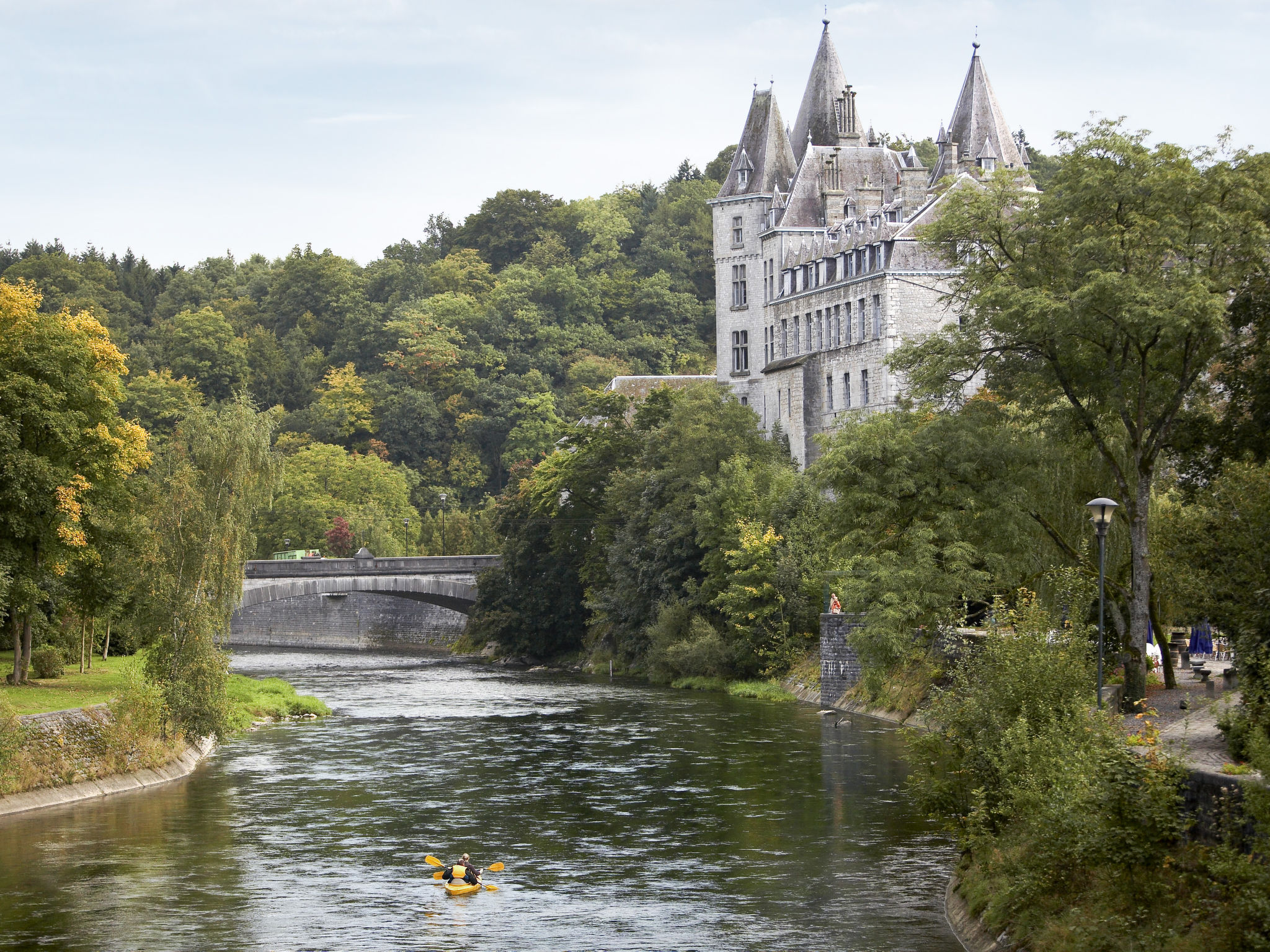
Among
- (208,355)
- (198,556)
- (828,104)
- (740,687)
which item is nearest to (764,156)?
(828,104)

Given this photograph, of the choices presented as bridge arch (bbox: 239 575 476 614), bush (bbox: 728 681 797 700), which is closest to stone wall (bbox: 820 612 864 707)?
bush (bbox: 728 681 797 700)

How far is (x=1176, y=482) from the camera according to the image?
145 feet

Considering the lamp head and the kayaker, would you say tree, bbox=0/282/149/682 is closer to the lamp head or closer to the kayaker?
the kayaker

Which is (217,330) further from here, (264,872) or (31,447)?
(264,872)

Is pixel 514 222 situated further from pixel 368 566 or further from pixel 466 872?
pixel 466 872

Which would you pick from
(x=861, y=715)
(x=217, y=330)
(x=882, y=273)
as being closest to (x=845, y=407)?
(x=882, y=273)

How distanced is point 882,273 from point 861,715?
3483cm

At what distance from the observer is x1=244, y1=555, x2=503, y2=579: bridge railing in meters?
92.3

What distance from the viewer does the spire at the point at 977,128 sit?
292ft

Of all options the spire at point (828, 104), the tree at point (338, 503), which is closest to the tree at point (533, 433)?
the tree at point (338, 503)

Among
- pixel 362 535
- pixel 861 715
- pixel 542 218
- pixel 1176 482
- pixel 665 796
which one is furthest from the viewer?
pixel 542 218

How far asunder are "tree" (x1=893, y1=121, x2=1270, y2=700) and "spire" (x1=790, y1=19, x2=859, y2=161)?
60520mm

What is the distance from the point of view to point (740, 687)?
70.4 metres

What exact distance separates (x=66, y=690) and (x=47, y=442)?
284 inches
